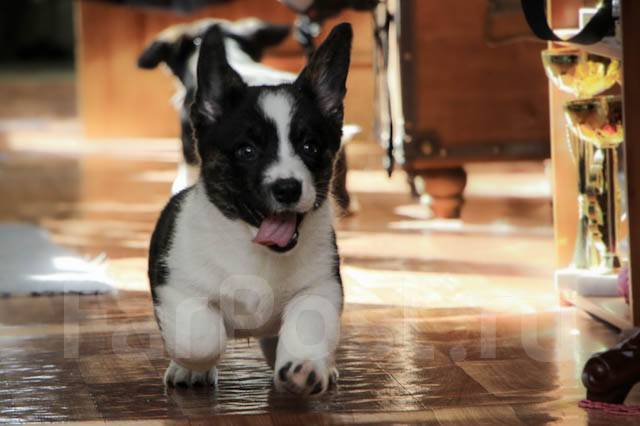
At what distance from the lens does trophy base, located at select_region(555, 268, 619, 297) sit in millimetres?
2469

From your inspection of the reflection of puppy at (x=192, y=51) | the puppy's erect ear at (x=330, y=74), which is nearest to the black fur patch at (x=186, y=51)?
Result: the reflection of puppy at (x=192, y=51)

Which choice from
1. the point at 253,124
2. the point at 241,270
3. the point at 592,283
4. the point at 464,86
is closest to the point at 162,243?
the point at 241,270

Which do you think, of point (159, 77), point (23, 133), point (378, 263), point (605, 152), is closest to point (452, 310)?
point (605, 152)

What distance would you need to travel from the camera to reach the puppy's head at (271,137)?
1.73m

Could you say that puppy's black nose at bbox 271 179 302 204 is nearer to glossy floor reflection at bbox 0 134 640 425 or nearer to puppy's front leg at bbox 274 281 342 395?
puppy's front leg at bbox 274 281 342 395

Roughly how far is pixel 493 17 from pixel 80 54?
3713mm

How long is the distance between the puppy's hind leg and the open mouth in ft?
0.40

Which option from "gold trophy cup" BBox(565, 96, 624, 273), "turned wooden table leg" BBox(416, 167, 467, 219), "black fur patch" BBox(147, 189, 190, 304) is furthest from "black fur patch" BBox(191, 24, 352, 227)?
"turned wooden table leg" BBox(416, 167, 467, 219)

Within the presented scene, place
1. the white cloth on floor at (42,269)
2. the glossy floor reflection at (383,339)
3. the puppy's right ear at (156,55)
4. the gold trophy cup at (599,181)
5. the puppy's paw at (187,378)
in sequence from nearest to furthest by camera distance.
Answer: the glossy floor reflection at (383,339) → the puppy's paw at (187,378) → the gold trophy cup at (599,181) → the white cloth on floor at (42,269) → the puppy's right ear at (156,55)

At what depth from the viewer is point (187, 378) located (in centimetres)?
192

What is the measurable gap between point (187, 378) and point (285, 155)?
1.29ft

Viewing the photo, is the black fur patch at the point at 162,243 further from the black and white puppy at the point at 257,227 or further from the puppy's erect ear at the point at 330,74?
the puppy's erect ear at the point at 330,74

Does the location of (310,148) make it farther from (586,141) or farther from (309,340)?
(586,141)

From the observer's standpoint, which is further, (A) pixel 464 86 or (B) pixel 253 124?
(A) pixel 464 86
